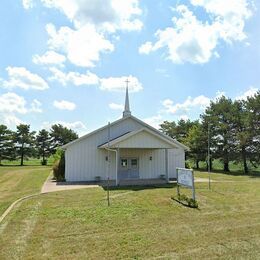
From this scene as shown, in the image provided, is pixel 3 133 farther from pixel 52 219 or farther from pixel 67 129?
pixel 52 219

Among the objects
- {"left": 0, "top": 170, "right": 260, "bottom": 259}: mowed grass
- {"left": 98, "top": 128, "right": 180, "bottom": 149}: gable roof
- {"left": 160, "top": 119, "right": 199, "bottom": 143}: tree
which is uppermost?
{"left": 160, "top": 119, "right": 199, "bottom": 143}: tree

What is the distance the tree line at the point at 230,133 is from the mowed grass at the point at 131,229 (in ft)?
67.2

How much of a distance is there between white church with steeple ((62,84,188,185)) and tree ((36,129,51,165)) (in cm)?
3669

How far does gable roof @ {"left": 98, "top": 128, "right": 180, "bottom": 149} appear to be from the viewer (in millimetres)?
21375

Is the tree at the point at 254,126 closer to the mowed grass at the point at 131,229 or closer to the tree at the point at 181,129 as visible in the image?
the tree at the point at 181,129

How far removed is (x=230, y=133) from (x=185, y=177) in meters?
25.8

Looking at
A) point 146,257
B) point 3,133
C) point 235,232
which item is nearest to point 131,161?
point 235,232

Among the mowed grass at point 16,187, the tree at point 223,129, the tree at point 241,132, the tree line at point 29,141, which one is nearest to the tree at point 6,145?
the tree line at point 29,141

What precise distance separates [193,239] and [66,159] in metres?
16.7

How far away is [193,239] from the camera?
26.7 ft

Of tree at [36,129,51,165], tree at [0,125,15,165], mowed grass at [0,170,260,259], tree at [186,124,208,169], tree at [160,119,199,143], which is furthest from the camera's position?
tree at [36,129,51,165]

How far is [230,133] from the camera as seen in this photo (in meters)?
37.9

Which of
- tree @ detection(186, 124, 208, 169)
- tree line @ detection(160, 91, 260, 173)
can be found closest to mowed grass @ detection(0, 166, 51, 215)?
tree line @ detection(160, 91, 260, 173)

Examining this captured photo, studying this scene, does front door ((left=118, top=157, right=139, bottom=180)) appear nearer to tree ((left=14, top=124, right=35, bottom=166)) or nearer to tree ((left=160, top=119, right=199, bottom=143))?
tree ((left=160, top=119, right=199, bottom=143))
